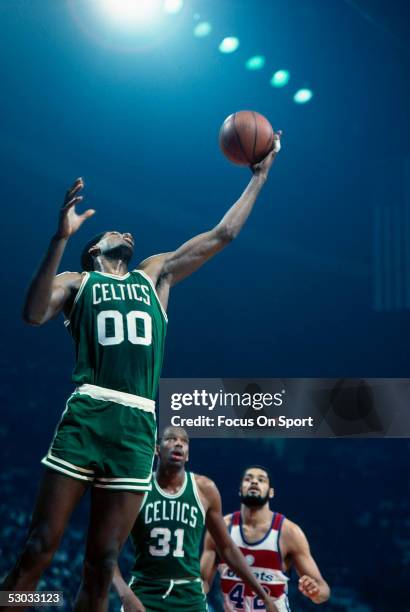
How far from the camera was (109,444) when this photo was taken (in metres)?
2.57

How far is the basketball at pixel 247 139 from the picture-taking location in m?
3.74

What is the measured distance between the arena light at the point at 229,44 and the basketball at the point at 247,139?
4.33 metres

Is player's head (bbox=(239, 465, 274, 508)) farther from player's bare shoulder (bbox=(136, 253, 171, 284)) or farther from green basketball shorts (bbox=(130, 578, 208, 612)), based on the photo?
player's bare shoulder (bbox=(136, 253, 171, 284))

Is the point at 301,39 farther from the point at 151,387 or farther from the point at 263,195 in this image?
the point at 151,387

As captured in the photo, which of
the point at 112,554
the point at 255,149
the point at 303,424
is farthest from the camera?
the point at 303,424

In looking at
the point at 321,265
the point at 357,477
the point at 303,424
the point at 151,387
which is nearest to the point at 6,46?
the point at 321,265

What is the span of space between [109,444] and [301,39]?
6.68 m

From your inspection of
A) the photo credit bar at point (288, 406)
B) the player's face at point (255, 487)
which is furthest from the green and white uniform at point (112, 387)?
the photo credit bar at point (288, 406)

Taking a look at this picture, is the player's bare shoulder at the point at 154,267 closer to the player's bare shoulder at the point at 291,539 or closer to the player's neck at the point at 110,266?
the player's neck at the point at 110,266

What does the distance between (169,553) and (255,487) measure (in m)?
1.36

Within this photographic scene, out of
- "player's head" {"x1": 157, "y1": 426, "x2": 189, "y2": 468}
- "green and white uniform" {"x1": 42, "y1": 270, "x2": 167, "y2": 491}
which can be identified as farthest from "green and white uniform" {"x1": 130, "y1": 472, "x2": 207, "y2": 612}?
"green and white uniform" {"x1": 42, "y1": 270, "x2": 167, "y2": 491}

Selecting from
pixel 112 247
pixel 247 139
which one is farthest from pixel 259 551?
pixel 112 247

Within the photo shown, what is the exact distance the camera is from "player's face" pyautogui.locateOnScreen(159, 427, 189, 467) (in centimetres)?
427

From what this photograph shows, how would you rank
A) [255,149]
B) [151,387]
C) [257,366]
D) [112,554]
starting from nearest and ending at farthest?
[112,554] < [151,387] < [255,149] < [257,366]
